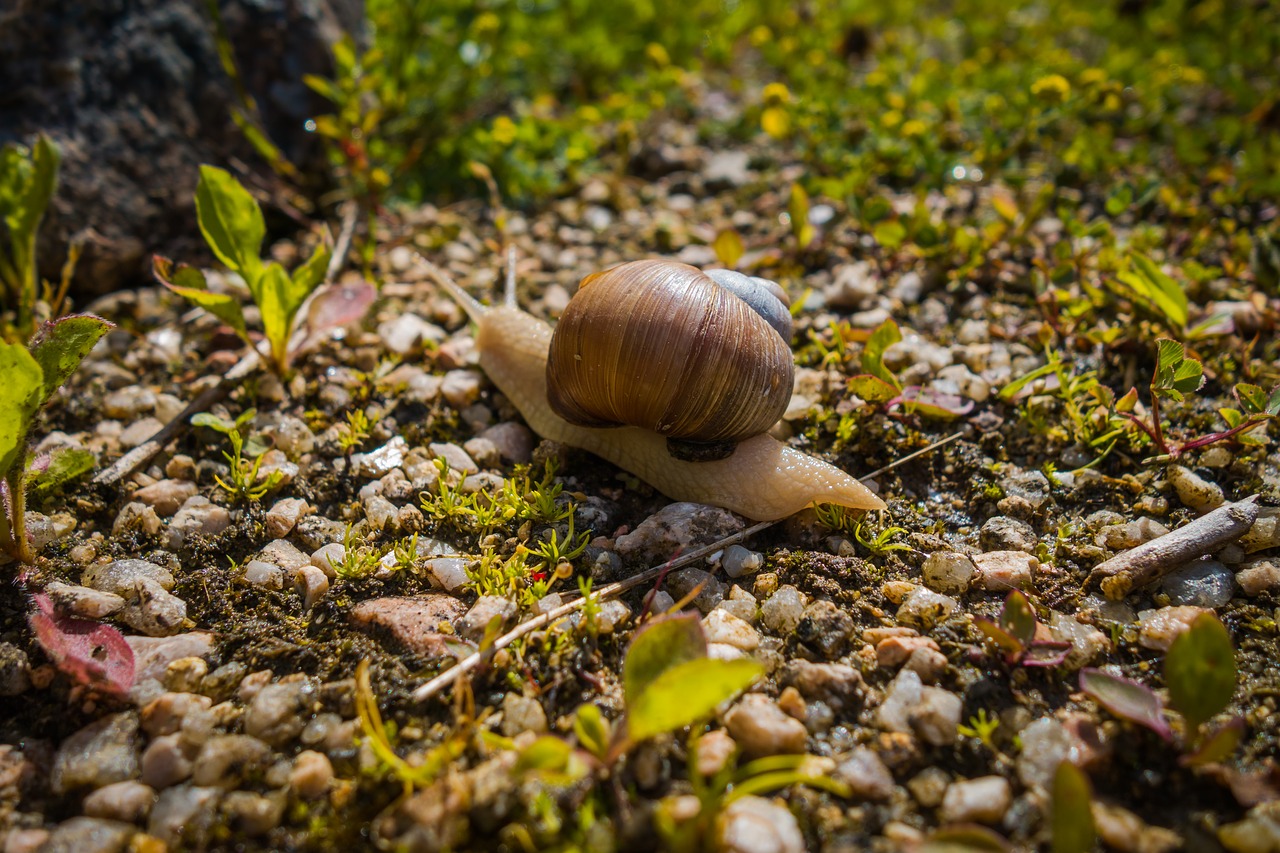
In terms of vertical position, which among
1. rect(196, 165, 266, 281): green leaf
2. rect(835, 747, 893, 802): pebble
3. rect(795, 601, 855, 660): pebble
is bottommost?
rect(835, 747, 893, 802): pebble

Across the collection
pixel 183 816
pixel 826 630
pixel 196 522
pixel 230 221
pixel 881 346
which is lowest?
pixel 183 816

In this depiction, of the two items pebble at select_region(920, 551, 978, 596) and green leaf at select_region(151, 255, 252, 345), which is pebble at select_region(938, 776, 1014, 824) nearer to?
pebble at select_region(920, 551, 978, 596)

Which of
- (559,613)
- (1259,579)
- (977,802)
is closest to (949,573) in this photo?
(977,802)

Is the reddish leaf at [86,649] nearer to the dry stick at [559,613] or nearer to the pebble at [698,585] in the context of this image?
the dry stick at [559,613]

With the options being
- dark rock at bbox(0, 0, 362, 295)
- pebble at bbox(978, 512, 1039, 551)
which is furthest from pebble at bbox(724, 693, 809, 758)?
dark rock at bbox(0, 0, 362, 295)

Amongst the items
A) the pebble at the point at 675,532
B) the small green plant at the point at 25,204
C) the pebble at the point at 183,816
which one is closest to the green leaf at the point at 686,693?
the pebble at the point at 675,532

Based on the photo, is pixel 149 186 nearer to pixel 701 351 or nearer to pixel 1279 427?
pixel 701 351

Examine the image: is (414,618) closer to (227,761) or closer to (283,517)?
(227,761)
